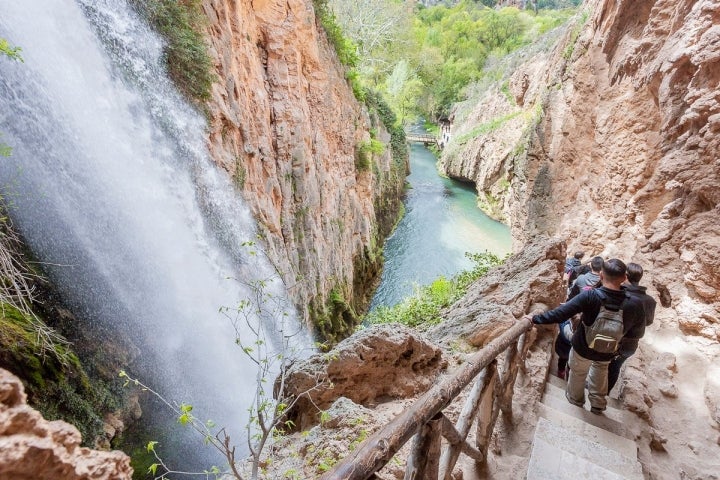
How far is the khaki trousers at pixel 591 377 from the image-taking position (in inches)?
133

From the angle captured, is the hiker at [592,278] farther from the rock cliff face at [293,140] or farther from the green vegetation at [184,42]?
the green vegetation at [184,42]

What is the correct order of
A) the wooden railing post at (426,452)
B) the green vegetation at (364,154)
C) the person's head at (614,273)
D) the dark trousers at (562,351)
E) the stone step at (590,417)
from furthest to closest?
the green vegetation at (364,154) < the dark trousers at (562,351) < the stone step at (590,417) < the person's head at (614,273) < the wooden railing post at (426,452)

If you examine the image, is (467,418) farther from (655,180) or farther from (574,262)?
(655,180)

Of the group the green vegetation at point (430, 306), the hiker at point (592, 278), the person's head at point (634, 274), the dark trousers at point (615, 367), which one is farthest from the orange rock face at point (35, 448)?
the green vegetation at point (430, 306)

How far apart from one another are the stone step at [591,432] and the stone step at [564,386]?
0.81 m

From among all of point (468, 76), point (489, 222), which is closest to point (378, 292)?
point (489, 222)

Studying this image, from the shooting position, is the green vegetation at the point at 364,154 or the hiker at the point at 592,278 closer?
the hiker at the point at 592,278

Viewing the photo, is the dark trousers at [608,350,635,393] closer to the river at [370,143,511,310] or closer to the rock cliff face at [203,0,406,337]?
the rock cliff face at [203,0,406,337]

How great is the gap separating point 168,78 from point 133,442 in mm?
6811

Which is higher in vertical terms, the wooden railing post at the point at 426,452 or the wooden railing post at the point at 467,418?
the wooden railing post at the point at 426,452

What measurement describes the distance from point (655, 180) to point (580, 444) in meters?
6.73

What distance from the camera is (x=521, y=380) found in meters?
3.62

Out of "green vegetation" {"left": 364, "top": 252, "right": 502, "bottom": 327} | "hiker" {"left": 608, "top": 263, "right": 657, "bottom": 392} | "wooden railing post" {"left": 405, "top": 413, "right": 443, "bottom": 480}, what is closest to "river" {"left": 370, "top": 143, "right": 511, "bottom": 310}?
"green vegetation" {"left": 364, "top": 252, "right": 502, "bottom": 327}

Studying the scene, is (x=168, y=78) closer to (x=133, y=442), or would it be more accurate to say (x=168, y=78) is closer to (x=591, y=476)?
(x=133, y=442)
